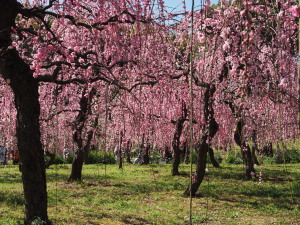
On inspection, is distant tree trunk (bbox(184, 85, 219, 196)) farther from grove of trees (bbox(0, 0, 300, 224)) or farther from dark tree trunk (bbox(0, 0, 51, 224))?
dark tree trunk (bbox(0, 0, 51, 224))

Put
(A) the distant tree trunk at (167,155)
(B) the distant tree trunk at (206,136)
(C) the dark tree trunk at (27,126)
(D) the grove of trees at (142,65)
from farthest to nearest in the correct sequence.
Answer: (A) the distant tree trunk at (167,155) < (B) the distant tree trunk at (206,136) < (C) the dark tree trunk at (27,126) < (D) the grove of trees at (142,65)

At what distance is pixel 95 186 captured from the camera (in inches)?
487

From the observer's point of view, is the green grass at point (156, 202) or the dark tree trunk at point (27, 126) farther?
the green grass at point (156, 202)

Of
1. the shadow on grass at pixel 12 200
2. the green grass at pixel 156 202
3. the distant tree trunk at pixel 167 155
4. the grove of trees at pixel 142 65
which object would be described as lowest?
the green grass at pixel 156 202

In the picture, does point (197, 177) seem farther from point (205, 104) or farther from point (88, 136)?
point (88, 136)

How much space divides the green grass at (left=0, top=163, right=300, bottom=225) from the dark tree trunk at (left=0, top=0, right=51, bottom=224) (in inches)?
44.6

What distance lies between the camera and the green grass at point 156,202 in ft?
25.0

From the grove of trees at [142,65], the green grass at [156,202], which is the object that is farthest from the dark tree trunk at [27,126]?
the green grass at [156,202]

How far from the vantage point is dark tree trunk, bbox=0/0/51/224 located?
5.61m

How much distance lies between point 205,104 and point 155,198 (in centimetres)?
304

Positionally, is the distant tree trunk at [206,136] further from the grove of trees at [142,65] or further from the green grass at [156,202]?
the green grass at [156,202]

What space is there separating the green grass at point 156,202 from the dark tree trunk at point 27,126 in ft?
3.71

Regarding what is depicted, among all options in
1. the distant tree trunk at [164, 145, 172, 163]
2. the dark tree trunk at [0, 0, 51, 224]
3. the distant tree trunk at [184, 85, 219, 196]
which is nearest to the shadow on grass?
the dark tree trunk at [0, 0, 51, 224]

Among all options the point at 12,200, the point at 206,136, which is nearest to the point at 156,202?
the point at 206,136
